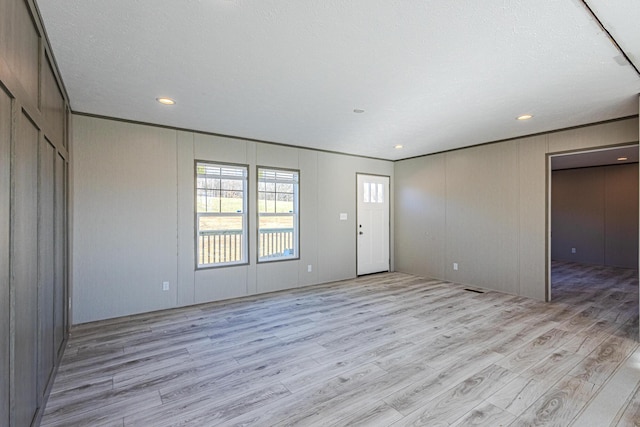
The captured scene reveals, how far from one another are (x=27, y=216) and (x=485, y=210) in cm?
581

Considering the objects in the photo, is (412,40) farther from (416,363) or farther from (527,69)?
(416,363)

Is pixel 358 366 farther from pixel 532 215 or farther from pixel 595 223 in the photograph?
pixel 595 223

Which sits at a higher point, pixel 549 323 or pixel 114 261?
pixel 114 261

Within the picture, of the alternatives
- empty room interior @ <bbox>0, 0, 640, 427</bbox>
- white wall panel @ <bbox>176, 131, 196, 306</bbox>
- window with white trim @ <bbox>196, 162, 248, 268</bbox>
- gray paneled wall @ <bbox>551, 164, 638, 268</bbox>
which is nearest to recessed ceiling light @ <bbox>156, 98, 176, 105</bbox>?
empty room interior @ <bbox>0, 0, 640, 427</bbox>

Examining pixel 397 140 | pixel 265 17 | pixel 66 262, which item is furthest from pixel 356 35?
pixel 66 262

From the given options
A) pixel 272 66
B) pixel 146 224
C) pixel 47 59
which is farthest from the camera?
pixel 146 224

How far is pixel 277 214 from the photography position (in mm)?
5285

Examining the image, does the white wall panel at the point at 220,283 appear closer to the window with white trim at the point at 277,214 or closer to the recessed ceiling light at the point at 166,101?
the window with white trim at the point at 277,214

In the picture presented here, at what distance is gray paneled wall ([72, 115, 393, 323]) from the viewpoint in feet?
12.2

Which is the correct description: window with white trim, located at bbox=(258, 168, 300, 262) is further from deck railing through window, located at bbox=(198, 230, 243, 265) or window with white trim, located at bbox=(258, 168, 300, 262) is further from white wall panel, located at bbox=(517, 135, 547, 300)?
white wall panel, located at bbox=(517, 135, 547, 300)

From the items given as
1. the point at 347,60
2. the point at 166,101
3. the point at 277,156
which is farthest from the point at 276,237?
the point at 347,60

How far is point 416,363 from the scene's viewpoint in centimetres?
274

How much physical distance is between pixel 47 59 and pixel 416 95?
10.4 feet

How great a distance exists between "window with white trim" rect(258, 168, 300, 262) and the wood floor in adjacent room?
3.53 ft
